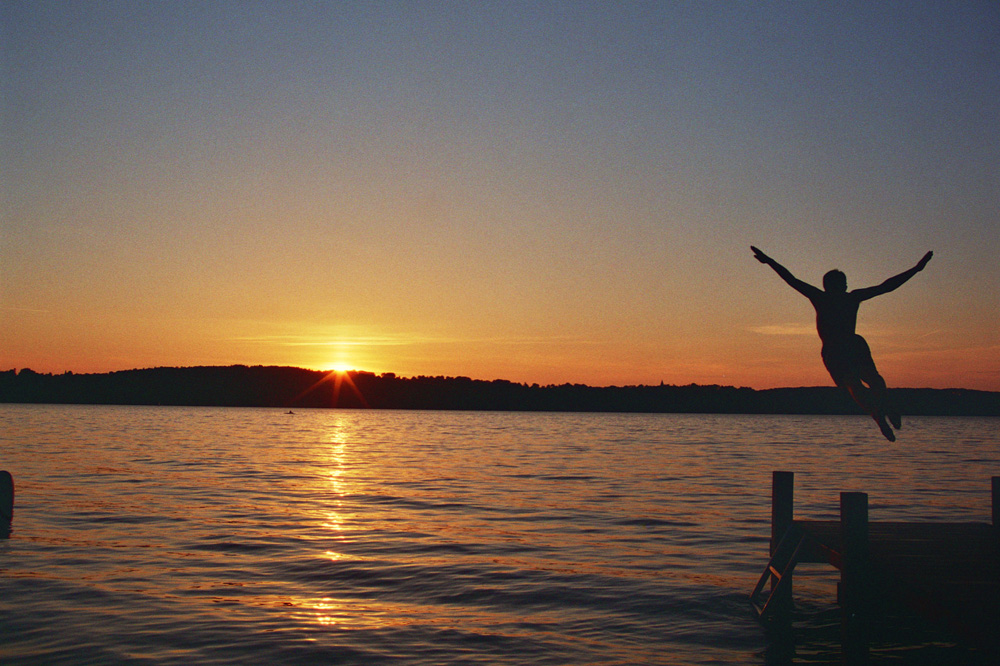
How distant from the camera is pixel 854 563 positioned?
959 cm

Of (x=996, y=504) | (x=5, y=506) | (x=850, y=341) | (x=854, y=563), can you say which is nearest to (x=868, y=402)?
(x=850, y=341)

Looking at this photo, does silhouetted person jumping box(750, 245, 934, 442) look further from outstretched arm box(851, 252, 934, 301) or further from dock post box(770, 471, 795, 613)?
dock post box(770, 471, 795, 613)

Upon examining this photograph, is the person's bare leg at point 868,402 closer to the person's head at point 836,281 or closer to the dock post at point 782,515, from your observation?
the person's head at point 836,281

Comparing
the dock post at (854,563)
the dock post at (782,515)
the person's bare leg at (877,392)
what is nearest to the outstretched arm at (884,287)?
the person's bare leg at (877,392)

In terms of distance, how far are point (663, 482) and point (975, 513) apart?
12985 mm

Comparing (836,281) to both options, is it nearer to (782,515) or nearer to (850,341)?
(850,341)

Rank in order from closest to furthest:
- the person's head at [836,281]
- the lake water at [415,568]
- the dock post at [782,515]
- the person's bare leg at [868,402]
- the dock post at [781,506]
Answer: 1. the person's bare leg at [868,402]
2. the person's head at [836,281]
3. the lake water at [415,568]
4. the dock post at [782,515]
5. the dock post at [781,506]

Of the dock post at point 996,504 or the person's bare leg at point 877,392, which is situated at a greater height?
the person's bare leg at point 877,392

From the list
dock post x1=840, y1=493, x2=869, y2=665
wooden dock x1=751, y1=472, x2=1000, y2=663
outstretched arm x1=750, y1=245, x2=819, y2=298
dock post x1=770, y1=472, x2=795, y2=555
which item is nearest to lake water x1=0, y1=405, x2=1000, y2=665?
dock post x1=770, y1=472, x2=795, y2=555

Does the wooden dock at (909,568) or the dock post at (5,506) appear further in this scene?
the dock post at (5,506)

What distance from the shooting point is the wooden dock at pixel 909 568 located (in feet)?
25.3

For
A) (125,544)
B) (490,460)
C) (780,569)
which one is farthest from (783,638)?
(490,460)

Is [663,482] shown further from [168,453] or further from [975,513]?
[168,453]

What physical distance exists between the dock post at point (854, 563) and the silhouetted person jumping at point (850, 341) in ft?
3.20
